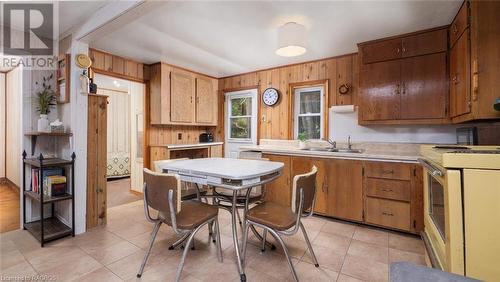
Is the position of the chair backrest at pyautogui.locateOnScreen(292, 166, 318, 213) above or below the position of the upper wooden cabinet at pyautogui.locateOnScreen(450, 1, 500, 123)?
below

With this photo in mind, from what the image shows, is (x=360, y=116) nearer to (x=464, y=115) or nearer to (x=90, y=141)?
(x=464, y=115)

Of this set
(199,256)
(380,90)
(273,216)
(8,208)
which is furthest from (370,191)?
(8,208)

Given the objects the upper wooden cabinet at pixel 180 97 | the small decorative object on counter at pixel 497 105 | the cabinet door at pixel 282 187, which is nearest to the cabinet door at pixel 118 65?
the upper wooden cabinet at pixel 180 97

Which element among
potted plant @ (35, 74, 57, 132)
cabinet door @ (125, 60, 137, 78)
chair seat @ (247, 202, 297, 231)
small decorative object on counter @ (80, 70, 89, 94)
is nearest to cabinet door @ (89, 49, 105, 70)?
cabinet door @ (125, 60, 137, 78)

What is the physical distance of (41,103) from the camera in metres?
2.52

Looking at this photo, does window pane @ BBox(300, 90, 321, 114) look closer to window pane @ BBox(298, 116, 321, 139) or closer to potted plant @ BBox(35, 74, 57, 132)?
window pane @ BBox(298, 116, 321, 139)

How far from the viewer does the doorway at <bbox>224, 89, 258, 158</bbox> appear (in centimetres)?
439

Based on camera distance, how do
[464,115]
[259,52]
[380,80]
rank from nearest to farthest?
1. [464,115]
2. [380,80]
3. [259,52]

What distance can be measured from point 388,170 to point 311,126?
1.49 meters

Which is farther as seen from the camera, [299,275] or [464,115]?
[464,115]

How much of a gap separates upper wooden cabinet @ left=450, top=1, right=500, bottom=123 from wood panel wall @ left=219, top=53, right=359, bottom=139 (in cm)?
132

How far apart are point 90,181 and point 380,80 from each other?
3.69 m

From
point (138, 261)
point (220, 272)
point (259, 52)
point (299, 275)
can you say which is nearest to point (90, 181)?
point (138, 261)

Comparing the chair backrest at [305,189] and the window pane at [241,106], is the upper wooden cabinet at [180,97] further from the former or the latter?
the chair backrest at [305,189]
